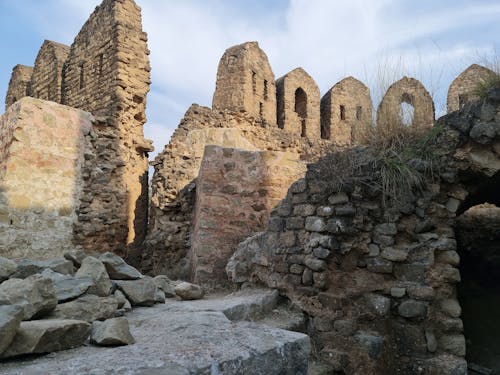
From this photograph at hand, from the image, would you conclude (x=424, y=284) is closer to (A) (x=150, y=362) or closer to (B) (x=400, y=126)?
(B) (x=400, y=126)

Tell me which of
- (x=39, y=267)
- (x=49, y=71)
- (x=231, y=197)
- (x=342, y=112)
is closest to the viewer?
(x=39, y=267)

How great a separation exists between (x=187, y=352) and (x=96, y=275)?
1142 millimetres

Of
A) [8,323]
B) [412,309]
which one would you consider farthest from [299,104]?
[8,323]

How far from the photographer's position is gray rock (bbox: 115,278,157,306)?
2.91m

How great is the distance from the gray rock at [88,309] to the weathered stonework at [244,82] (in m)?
9.49

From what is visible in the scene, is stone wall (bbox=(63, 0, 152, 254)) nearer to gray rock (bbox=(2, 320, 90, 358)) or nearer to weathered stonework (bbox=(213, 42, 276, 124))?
gray rock (bbox=(2, 320, 90, 358))

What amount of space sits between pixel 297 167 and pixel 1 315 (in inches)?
154

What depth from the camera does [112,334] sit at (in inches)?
75.0

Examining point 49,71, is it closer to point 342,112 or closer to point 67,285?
point 67,285

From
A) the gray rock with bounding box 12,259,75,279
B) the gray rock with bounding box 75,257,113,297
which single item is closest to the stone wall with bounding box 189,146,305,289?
the gray rock with bounding box 75,257,113,297

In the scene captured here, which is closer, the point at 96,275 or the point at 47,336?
the point at 47,336

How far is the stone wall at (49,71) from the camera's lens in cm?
900

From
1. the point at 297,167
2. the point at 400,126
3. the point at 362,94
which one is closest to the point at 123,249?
the point at 297,167

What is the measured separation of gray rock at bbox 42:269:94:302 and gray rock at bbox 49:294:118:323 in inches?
1.9
